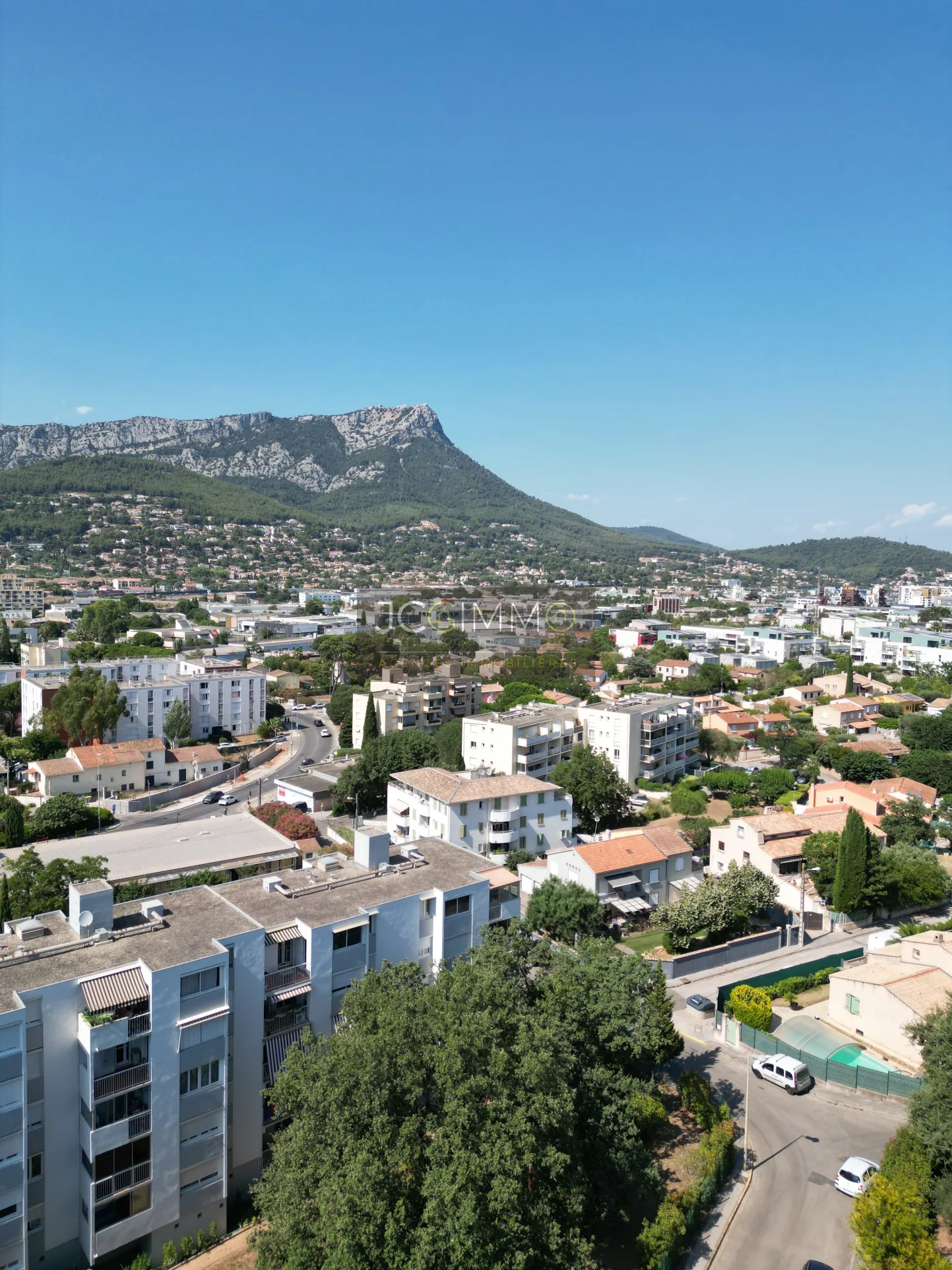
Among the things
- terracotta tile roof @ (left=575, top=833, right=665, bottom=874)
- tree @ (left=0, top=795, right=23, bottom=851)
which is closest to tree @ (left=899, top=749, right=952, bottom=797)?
terracotta tile roof @ (left=575, top=833, right=665, bottom=874)

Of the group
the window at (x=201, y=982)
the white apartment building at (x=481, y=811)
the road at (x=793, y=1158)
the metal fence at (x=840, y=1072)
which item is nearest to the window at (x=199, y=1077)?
the window at (x=201, y=982)

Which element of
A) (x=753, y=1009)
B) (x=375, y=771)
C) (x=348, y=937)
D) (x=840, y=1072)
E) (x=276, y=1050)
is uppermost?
(x=348, y=937)

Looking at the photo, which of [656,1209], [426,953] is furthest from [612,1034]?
[426,953]

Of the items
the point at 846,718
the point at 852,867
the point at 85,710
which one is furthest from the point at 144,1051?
the point at 846,718

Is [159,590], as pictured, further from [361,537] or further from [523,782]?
[523,782]

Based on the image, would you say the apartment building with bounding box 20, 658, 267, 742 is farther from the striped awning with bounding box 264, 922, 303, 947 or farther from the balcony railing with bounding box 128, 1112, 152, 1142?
the balcony railing with bounding box 128, 1112, 152, 1142

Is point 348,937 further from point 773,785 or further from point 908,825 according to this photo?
point 773,785
